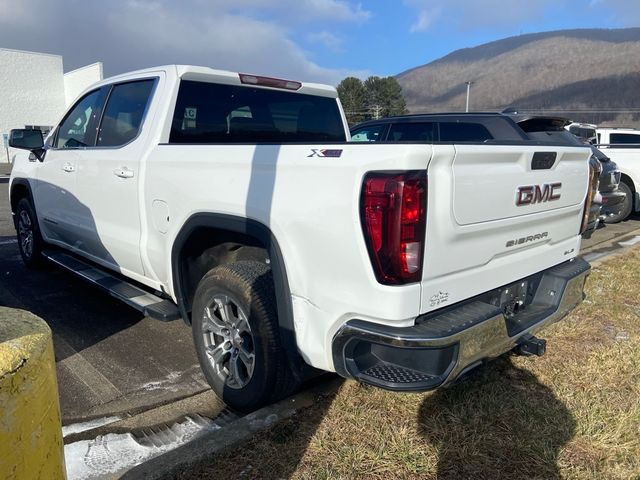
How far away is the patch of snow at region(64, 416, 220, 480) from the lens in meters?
2.54

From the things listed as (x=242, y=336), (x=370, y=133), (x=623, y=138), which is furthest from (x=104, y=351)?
(x=623, y=138)

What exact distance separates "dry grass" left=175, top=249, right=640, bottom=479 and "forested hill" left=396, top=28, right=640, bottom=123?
188ft

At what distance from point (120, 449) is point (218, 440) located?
541mm

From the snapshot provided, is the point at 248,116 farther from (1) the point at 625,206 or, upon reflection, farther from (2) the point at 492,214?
(1) the point at 625,206

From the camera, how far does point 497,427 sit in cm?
286

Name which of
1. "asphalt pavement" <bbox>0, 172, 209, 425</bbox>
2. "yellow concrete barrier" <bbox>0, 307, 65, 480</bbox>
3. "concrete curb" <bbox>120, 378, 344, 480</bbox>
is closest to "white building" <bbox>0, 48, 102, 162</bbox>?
"asphalt pavement" <bbox>0, 172, 209, 425</bbox>

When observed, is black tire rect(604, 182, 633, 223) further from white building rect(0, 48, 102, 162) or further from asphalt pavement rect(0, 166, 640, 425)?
white building rect(0, 48, 102, 162)

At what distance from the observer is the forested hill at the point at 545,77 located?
273 ft

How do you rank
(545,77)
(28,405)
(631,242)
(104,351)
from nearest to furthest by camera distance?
(28,405)
(104,351)
(631,242)
(545,77)

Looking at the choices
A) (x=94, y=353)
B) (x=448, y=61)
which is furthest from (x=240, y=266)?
(x=448, y=61)

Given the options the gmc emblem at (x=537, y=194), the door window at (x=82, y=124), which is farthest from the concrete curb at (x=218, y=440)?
the door window at (x=82, y=124)

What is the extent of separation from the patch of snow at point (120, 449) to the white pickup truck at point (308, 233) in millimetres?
292

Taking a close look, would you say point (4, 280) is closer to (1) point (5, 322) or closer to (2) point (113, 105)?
(2) point (113, 105)

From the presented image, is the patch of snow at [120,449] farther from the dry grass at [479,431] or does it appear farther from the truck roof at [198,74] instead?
the truck roof at [198,74]
